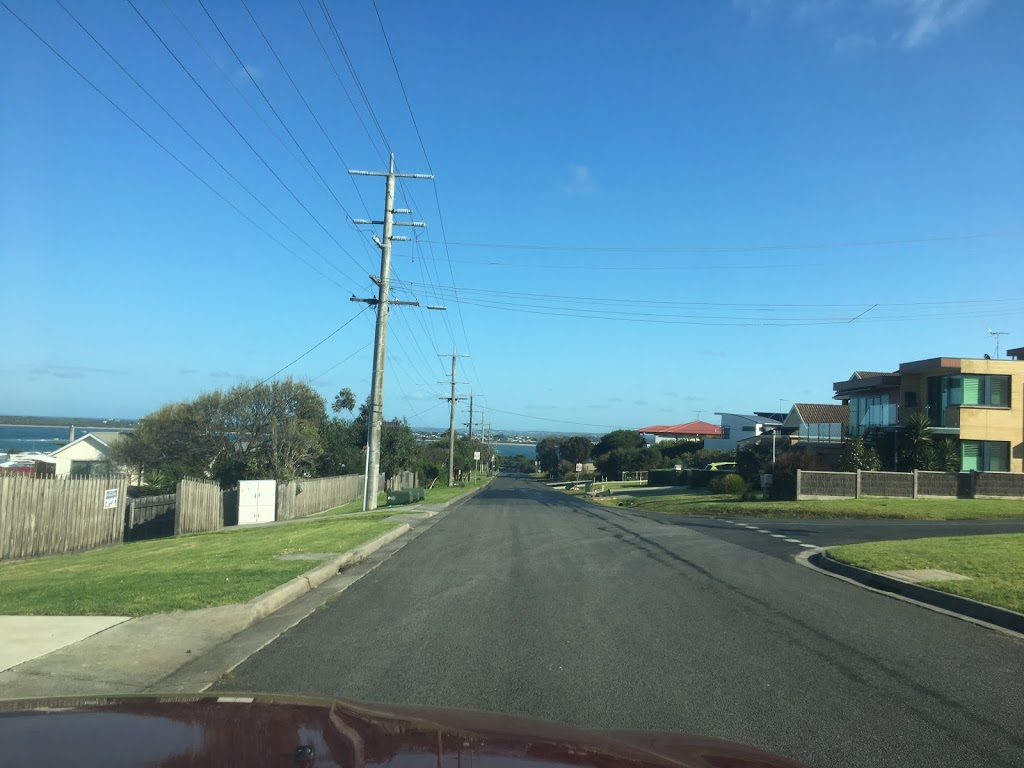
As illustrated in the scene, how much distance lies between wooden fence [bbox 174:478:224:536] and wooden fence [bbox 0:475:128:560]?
329 centimetres

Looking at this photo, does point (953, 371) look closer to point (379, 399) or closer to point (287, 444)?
point (379, 399)

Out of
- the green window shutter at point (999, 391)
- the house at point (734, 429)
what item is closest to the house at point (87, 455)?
the green window shutter at point (999, 391)

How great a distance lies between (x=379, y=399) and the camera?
96.5ft

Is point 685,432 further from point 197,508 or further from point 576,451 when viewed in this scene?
point 197,508

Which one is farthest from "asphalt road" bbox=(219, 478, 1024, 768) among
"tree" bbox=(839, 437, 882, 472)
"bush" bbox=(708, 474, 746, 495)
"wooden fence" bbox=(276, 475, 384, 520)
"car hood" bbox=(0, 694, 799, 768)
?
"bush" bbox=(708, 474, 746, 495)

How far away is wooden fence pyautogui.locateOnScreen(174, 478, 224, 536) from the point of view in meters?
28.5

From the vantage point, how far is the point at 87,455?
64000mm

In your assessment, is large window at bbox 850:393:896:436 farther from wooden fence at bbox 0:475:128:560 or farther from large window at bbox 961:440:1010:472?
wooden fence at bbox 0:475:128:560

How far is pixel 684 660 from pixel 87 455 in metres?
67.0

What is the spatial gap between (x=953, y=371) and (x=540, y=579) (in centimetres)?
3518

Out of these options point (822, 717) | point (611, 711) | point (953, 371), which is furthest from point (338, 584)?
point (953, 371)

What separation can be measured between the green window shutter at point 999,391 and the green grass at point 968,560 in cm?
2386

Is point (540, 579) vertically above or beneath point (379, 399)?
beneath

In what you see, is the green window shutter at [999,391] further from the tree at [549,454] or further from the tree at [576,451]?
the tree at [549,454]
